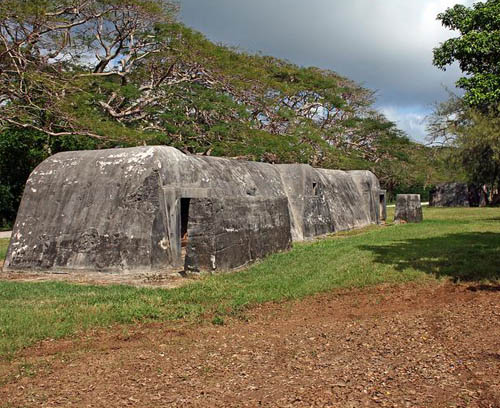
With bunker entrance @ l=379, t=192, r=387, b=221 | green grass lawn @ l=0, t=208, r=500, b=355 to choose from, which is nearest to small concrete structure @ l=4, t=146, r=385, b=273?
green grass lawn @ l=0, t=208, r=500, b=355

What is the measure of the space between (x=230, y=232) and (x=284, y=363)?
553 centimetres

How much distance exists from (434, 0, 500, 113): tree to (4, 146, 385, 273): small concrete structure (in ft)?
16.3

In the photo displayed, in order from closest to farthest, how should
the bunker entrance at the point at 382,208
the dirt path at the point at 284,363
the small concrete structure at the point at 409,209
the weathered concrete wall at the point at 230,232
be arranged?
the dirt path at the point at 284,363
the weathered concrete wall at the point at 230,232
the small concrete structure at the point at 409,209
the bunker entrance at the point at 382,208

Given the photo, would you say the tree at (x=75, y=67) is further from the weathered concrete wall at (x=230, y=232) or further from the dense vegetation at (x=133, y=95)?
the weathered concrete wall at (x=230, y=232)

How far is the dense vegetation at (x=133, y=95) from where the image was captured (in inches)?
674

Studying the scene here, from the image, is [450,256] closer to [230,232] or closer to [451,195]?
[230,232]

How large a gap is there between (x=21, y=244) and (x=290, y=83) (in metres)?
27.2

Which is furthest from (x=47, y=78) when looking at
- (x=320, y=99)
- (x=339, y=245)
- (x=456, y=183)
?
(x=456, y=183)

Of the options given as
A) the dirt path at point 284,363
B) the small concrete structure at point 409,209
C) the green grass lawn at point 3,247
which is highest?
the small concrete structure at point 409,209

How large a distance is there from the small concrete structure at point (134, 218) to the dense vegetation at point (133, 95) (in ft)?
20.9

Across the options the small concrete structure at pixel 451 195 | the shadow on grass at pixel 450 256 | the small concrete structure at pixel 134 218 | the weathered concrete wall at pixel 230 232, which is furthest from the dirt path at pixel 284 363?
the small concrete structure at pixel 451 195

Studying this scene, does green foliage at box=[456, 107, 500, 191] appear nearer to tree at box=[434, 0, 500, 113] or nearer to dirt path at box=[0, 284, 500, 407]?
tree at box=[434, 0, 500, 113]

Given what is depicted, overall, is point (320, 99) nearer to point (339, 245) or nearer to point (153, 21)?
point (153, 21)

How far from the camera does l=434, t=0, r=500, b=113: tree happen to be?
8023 millimetres
